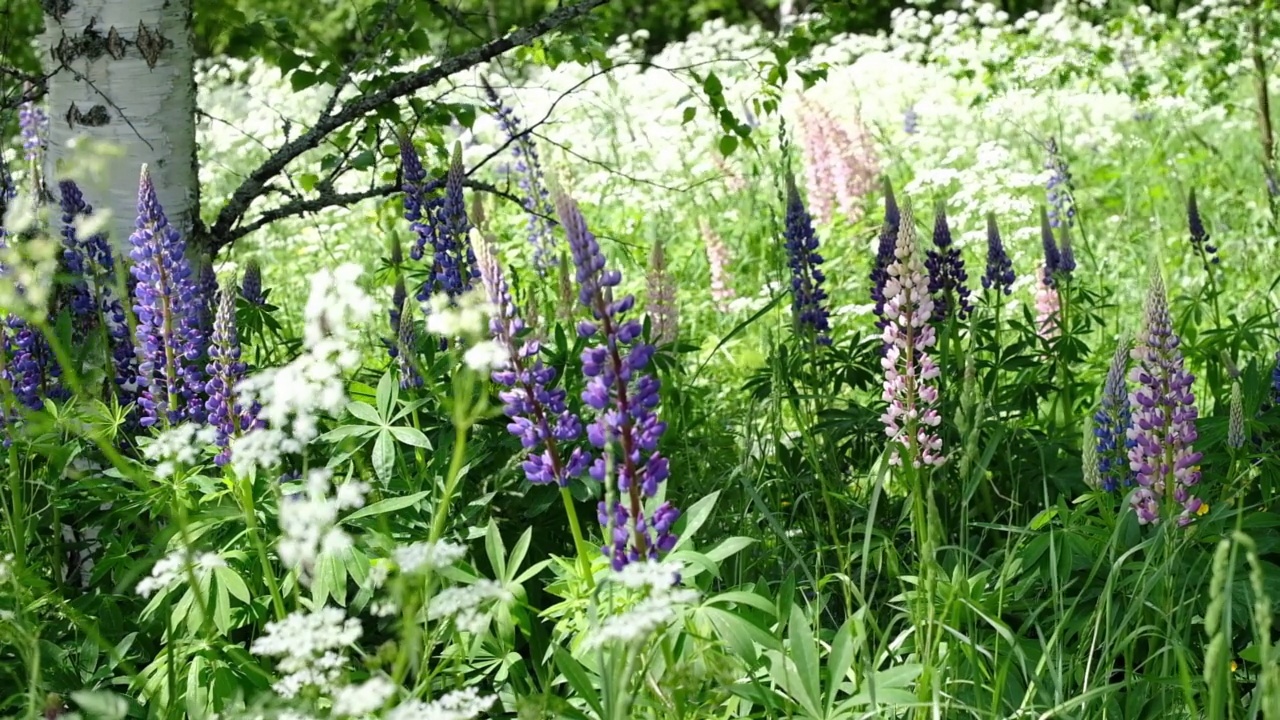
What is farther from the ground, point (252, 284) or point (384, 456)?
point (252, 284)

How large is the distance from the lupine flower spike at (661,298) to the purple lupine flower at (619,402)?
1.33 meters

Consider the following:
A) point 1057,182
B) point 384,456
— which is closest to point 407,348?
point 384,456

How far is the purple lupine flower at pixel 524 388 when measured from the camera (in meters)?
2.13

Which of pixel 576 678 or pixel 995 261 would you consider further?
pixel 995 261

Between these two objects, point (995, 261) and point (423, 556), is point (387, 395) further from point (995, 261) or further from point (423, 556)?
point (995, 261)

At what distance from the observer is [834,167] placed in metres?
7.20

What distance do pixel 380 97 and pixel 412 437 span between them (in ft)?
4.56

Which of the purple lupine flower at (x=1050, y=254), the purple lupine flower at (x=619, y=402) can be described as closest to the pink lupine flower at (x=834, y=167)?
the purple lupine flower at (x=1050, y=254)

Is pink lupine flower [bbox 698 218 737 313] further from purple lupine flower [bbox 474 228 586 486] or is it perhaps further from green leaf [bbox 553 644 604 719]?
green leaf [bbox 553 644 604 719]

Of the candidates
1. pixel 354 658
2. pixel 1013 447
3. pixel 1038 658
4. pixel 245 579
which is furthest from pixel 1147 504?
pixel 245 579

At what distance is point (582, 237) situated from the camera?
75.5 inches

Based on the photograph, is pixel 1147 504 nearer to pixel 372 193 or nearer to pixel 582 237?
pixel 582 237

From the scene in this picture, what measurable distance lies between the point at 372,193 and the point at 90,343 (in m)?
0.89

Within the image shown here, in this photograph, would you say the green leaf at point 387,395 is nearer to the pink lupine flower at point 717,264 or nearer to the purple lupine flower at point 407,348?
the purple lupine flower at point 407,348
